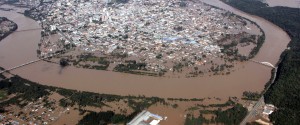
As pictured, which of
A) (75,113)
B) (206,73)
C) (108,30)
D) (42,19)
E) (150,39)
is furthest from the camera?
(42,19)

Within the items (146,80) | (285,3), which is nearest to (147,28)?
(146,80)

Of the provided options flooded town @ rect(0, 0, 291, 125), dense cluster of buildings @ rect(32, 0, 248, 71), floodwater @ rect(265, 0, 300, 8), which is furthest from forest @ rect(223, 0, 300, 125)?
dense cluster of buildings @ rect(32, 0, 248, 71)

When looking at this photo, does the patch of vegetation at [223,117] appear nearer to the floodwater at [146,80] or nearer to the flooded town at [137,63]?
the flooded town at [137,63]

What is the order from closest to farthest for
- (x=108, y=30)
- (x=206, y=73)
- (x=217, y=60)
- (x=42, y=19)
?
(x=206, y=73) → (x=217, y=60) → (x=108, y=30) → (x=42, y=19)

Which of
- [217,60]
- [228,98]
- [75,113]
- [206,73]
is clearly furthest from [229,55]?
[75,113]

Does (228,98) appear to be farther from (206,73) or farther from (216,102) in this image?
(206,73)

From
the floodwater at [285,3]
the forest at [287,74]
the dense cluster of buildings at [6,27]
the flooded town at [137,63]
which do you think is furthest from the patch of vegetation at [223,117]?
the floodwater at [285,3]

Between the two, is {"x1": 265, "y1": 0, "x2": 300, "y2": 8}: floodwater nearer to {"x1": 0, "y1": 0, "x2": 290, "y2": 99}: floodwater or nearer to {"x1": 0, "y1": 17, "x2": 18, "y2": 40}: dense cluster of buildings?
{"x1": 0, "y1": 0, "x2": 290, "y2": 99}: floodwater
